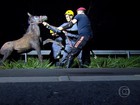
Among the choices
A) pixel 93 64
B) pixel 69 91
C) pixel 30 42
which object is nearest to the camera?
pixel 69 91

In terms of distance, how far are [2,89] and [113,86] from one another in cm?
203

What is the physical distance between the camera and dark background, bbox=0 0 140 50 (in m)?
17.0

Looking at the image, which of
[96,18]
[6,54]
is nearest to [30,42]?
[6,54]

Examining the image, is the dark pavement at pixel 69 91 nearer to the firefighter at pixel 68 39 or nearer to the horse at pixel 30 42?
the firefighter at pixel 68 39

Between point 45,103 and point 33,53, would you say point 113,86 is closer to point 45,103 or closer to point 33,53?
point 45,103

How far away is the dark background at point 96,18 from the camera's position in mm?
17000

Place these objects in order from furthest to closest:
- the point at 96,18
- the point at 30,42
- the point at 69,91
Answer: the point at 96,18 → the point at 30,42 → the point at 69,91

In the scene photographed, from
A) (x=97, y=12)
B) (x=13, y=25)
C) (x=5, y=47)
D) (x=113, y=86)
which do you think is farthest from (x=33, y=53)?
(x=113, y=86)

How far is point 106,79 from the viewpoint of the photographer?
655cm

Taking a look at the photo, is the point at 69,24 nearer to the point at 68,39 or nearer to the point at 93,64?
the point at 68,39

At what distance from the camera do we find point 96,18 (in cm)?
1761

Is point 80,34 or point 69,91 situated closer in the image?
point 69,91

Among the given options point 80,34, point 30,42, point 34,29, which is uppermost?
point 34,29

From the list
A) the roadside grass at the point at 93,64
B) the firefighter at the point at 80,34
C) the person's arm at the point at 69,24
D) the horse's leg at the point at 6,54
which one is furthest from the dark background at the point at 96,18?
the firefighter at the point at 80,34
